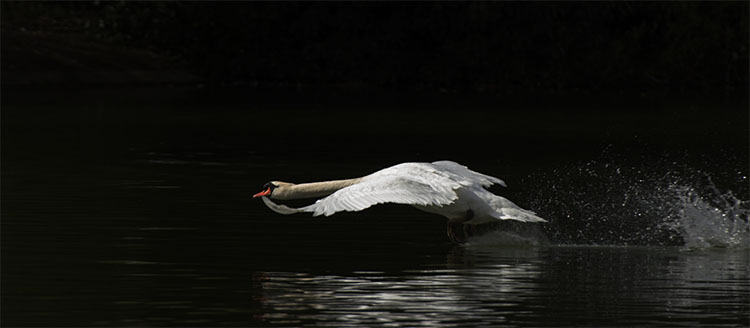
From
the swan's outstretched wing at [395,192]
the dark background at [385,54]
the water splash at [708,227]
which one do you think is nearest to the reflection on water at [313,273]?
the water splash at [708,227]

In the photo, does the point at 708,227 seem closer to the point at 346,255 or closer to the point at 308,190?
the point at 346,255

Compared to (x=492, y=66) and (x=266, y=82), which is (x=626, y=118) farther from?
(x=266, y=82)

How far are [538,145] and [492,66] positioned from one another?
24541 millimetres

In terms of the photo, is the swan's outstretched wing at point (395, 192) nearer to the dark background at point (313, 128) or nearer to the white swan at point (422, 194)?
the white swan at point (422, 194)

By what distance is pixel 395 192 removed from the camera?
13328mm

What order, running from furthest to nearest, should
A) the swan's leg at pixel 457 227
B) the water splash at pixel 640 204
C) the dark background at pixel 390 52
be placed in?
1. the dark background at pixel 390 52
2. the water splash at pixel 640 204
3. the swan's leg at pixel 457 227

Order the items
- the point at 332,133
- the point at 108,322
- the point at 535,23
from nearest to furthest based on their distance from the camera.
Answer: the point at 108,322
the point at 332,133
the point at 535,23

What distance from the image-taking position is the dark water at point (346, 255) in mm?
11156

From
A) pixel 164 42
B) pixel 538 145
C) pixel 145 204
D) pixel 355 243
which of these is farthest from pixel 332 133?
pixel 164 42

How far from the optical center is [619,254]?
14.2 meters

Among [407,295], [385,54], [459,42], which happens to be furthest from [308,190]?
[385,54]

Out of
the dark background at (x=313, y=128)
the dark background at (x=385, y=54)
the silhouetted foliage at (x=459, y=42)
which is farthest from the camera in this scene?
the silhouetted foliage at (x=459, y=42)

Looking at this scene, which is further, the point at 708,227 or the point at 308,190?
the point at 708,227

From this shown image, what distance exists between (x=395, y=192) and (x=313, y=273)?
0.95 meters
